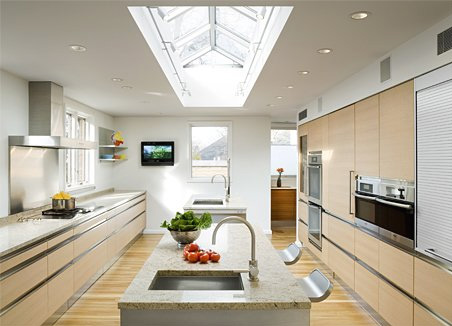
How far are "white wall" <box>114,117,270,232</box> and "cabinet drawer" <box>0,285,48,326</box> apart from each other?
4.51 meters

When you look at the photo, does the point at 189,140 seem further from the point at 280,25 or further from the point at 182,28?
the point at 280,25

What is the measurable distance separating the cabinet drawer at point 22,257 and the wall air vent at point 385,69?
10.6 ft

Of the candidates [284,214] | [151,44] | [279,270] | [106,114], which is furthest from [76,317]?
[284,214]

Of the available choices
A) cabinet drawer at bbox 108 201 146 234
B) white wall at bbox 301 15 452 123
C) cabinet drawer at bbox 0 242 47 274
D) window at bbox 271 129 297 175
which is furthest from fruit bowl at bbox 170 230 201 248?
window at bbox 271 129 297 175

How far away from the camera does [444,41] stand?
2459 mm

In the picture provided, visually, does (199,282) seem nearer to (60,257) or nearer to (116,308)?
(60,257)

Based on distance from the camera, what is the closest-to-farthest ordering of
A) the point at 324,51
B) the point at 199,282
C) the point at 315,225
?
1. the point at 199,282
2. the point at 324,51
3. the point at 315,225

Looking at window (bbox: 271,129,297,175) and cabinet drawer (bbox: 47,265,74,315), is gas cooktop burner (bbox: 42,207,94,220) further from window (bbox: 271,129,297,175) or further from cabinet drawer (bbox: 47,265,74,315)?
window (bbox: 271,129,297,175)

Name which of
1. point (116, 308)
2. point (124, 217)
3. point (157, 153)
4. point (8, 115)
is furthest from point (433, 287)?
point (157, 153)

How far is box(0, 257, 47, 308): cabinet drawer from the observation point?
2564 millimetres

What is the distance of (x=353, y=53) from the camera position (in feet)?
10.7

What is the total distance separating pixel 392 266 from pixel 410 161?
907 mm

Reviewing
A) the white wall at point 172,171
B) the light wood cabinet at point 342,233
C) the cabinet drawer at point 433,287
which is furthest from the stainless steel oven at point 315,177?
the cabinet drawer at point 433,287

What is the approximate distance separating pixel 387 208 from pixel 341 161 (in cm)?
133
